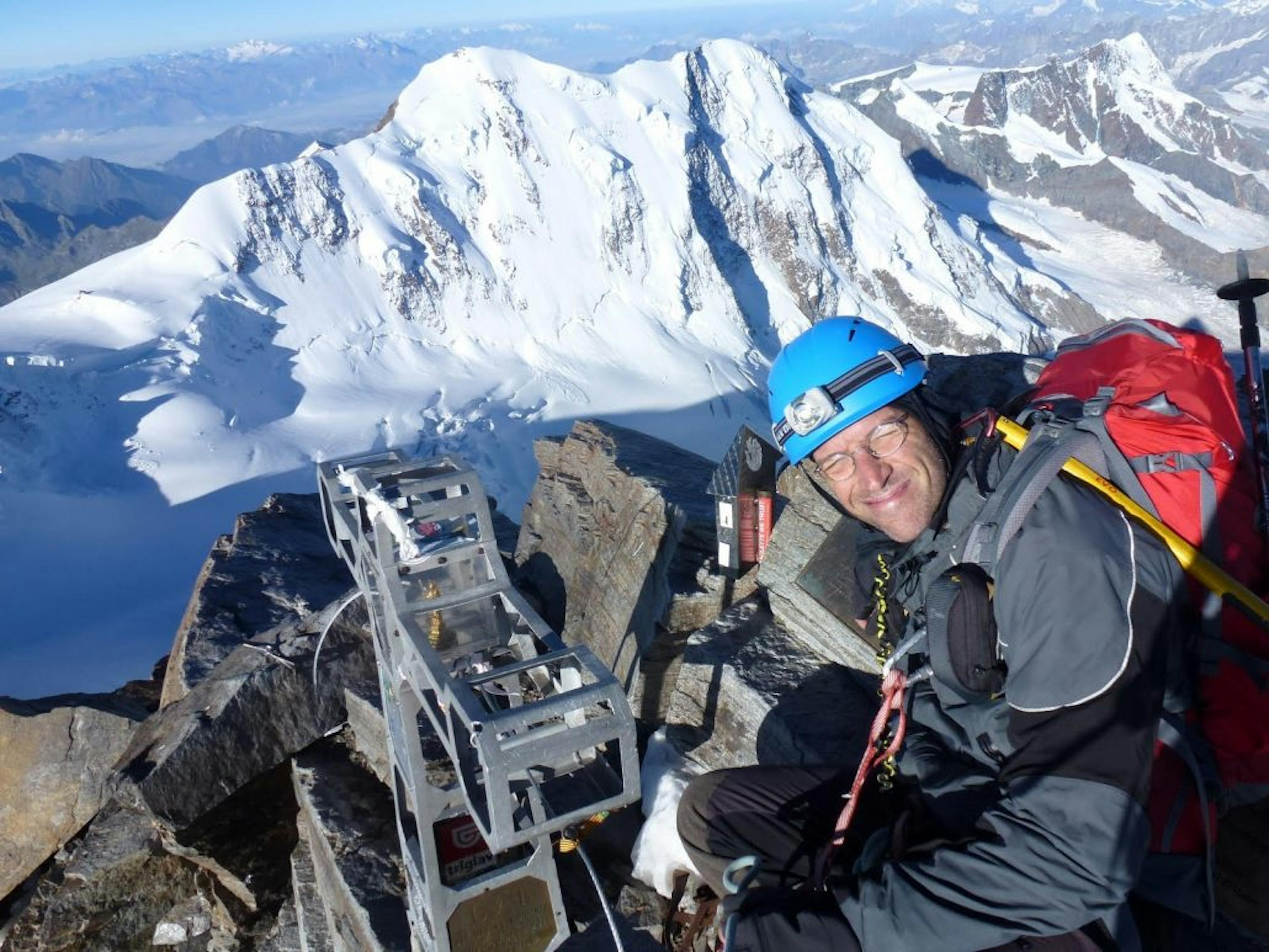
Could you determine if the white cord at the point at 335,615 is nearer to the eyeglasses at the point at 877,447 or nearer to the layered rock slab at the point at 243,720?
the layered rock slab at the point at 243,720

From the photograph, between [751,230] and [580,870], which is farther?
[751,230]

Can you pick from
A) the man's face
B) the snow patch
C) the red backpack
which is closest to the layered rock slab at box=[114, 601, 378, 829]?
the snow patch

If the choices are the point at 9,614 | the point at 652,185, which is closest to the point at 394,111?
the point at 652,185

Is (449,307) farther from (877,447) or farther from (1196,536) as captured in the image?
(1196,536)

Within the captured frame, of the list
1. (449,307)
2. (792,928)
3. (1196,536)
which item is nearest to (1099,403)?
(1196,536)

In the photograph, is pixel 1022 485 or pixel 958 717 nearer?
pixel 1022 485

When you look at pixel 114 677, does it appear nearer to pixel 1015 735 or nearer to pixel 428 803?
pixel 428 803
